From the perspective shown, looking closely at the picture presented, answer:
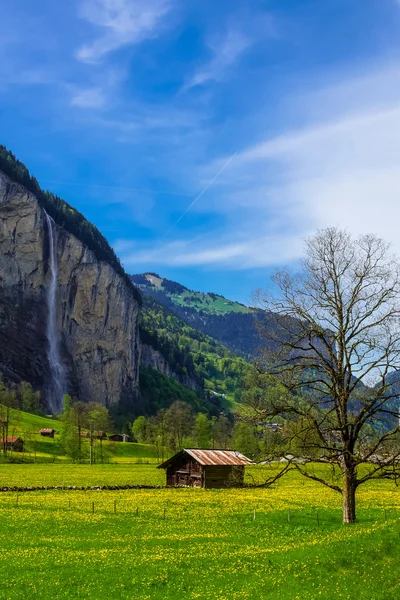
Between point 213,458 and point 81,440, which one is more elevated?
point 213,458

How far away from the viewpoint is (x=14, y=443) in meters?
115

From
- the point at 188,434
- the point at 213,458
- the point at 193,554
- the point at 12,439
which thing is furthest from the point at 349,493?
the point at 188,434

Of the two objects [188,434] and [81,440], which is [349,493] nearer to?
[81,440]

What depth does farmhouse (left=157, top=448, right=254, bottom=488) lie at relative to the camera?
66438mm

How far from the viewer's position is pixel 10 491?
54312 mm

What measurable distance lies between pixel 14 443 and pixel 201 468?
65.1m

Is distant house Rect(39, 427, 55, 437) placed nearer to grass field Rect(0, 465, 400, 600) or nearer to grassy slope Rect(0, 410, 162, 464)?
grassy slope Rect(0, 410, 162, 464)

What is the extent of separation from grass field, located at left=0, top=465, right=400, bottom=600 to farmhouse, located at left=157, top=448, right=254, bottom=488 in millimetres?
24529

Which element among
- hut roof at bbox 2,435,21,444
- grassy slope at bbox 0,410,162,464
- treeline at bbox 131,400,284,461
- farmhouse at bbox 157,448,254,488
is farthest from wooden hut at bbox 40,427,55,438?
farmhouse at bbox 157,448,254,488

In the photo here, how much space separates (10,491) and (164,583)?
41.7m

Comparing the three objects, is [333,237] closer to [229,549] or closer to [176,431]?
[229,549]

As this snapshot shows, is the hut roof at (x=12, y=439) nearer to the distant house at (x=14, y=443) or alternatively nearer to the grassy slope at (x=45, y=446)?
the distant house at (x=14, y=443)

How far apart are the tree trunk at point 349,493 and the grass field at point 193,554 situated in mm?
877

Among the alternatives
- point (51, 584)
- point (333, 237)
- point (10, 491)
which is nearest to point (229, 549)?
point (51, 584)
